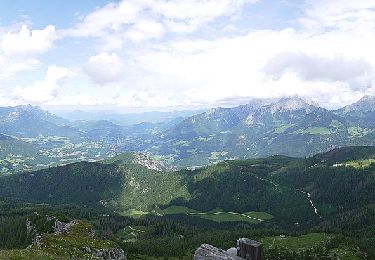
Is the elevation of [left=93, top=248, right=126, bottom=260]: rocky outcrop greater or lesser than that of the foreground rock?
lesser

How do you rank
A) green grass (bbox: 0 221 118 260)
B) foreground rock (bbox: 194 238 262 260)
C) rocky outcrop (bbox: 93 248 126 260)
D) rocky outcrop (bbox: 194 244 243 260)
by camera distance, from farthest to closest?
rocky outcrop (bbox: 93 248 126 260), green grass (bbox: 0 221 118 260), rocky outcrop (bbox: 194 244 243 260), foreground rock (bbox: 194 238 262 260)

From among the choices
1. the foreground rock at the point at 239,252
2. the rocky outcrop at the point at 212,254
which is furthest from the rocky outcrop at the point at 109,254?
the foreground rock at the point at 239,252

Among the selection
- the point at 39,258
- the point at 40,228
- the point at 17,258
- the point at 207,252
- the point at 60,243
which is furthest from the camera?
the point at 40,228

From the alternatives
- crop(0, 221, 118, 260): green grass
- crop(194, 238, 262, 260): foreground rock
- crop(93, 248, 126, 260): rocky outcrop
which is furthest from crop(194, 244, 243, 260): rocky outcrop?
crop(93, 248, 126, 260): rocky outcrop

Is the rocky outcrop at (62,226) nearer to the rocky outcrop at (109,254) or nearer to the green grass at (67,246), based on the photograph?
the green grass at (67,246)

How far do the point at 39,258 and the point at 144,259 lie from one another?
440 ft

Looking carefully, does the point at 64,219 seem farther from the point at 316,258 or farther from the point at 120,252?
the point at 316,258

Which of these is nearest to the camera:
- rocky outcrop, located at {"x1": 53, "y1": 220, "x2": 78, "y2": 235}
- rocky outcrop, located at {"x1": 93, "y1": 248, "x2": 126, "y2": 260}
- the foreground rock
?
the foreground rock

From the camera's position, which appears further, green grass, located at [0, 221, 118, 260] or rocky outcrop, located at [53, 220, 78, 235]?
rocky outcrop, located at [53, 220, 78, 235]

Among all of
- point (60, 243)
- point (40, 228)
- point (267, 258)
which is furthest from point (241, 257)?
point (267, 258)

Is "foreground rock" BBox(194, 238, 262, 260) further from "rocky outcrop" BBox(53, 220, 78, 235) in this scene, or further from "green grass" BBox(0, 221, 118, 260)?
"rocky outcrop" BBox(53, 220, 78, 235)

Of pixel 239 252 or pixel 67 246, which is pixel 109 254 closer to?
pixel 67 246

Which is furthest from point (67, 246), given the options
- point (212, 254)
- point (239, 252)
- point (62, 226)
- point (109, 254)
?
point (239, 252)

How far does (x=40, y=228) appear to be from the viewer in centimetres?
17975
